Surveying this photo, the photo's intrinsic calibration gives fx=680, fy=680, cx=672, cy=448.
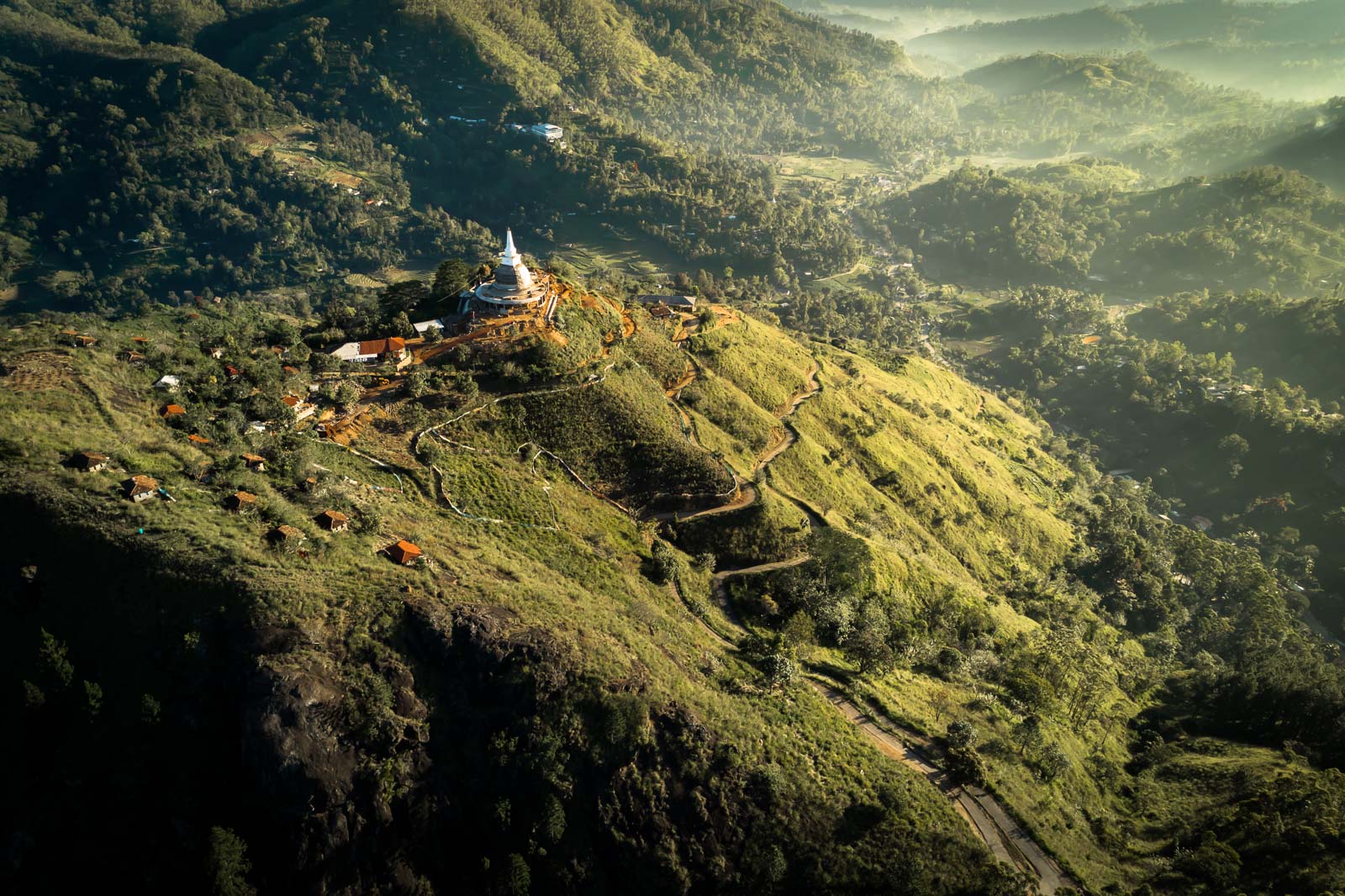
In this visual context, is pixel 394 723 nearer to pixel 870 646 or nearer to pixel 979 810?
pixel 870 646

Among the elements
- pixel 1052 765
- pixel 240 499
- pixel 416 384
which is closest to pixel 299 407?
pixel 416 384

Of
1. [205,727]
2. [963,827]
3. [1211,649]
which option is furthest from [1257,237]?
[205,727]

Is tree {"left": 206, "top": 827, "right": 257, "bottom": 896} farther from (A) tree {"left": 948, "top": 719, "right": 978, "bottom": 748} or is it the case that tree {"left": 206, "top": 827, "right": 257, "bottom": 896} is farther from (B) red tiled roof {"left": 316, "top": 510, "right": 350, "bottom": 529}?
(A) tree {"left": 948, "top": 719, "right": 978, "bottom": 748}

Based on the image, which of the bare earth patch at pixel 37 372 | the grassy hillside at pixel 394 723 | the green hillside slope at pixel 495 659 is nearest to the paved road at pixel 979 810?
the green hillside slope at pixel 495 659

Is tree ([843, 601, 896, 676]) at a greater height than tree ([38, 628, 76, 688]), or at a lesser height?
lesser

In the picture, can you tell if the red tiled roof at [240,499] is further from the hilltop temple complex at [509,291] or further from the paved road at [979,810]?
the paved road at [979,810]

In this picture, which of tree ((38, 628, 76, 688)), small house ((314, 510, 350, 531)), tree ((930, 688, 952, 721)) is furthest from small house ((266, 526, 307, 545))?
tree ((930, 688, 952, 721))

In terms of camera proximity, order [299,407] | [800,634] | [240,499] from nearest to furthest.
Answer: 1. [240,499]
2. [800,634]
3. [299,407]
